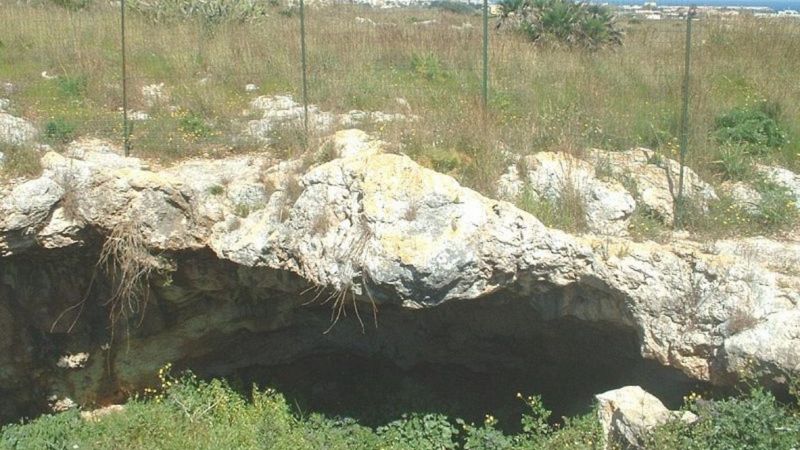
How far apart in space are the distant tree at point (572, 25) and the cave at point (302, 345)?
6.52 metres

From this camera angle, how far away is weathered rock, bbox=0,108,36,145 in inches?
387

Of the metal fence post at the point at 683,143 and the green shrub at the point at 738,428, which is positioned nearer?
the green shrub at the point at 738,428

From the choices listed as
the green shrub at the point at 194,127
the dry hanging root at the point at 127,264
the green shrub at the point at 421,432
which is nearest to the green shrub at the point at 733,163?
the green shrub at the point at 421,432

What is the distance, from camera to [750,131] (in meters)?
10.8

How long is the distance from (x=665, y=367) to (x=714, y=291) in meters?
1.15

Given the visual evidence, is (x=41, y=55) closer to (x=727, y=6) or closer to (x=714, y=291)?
(x=714, y=291)

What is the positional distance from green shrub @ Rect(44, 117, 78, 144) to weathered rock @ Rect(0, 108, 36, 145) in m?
0.17

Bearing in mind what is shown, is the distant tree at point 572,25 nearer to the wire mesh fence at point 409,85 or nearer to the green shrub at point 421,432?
the wire mesh fence at point 409,85

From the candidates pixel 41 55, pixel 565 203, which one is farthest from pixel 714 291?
pixel 41 55

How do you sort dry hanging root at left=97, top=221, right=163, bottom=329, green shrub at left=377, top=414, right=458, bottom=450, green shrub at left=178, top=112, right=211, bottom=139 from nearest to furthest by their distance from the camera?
1. dry hanging root at left=97, top=221, right=163, bottom=329
2. green shrub at left=377, top=414, right=458, bottom=450
3. green shrub at left=178, top=112, right=211, bottom=139

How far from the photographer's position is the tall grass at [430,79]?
1035 centimetres

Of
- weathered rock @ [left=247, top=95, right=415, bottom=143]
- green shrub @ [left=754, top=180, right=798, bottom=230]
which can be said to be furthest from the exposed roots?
green shrub @ [left=754, top=180, right=798, bottom=230]

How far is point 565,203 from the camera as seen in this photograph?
29.3 ft

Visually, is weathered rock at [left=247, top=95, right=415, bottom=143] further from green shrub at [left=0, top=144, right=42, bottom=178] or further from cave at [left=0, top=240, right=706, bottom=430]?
green shrub at [left=0, top=144, right=42, bottom=178]
